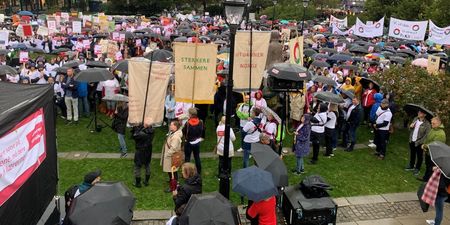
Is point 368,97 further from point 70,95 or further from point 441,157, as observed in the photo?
point 70,95

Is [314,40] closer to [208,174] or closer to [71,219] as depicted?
[208,174]

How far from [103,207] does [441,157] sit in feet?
19.6

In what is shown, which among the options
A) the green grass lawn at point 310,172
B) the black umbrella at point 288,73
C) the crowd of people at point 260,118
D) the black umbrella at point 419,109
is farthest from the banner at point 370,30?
the black umbrella at point 288,73

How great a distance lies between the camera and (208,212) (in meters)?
5.86

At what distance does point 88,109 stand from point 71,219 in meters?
10.4

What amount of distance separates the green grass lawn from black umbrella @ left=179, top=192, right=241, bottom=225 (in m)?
3.39

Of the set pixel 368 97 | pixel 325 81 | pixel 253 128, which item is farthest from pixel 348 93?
pixel 253 128

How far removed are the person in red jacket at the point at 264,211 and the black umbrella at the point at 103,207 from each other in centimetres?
218

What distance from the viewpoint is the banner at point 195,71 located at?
10922 millimetres

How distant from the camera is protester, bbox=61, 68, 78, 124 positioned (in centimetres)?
1397

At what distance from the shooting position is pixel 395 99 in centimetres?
1379

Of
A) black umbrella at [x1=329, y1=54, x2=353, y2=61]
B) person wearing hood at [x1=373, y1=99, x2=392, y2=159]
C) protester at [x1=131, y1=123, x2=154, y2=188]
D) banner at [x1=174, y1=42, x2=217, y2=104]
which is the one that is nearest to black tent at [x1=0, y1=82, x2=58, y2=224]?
protester at [x1=131, y1=123, x2=154, y2=188]

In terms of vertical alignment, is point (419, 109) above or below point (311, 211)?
above

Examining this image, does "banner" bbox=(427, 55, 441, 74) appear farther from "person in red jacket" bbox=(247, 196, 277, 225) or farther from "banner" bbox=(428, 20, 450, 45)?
"person in red jacket" bbox=(247, 196, 277, 225)
